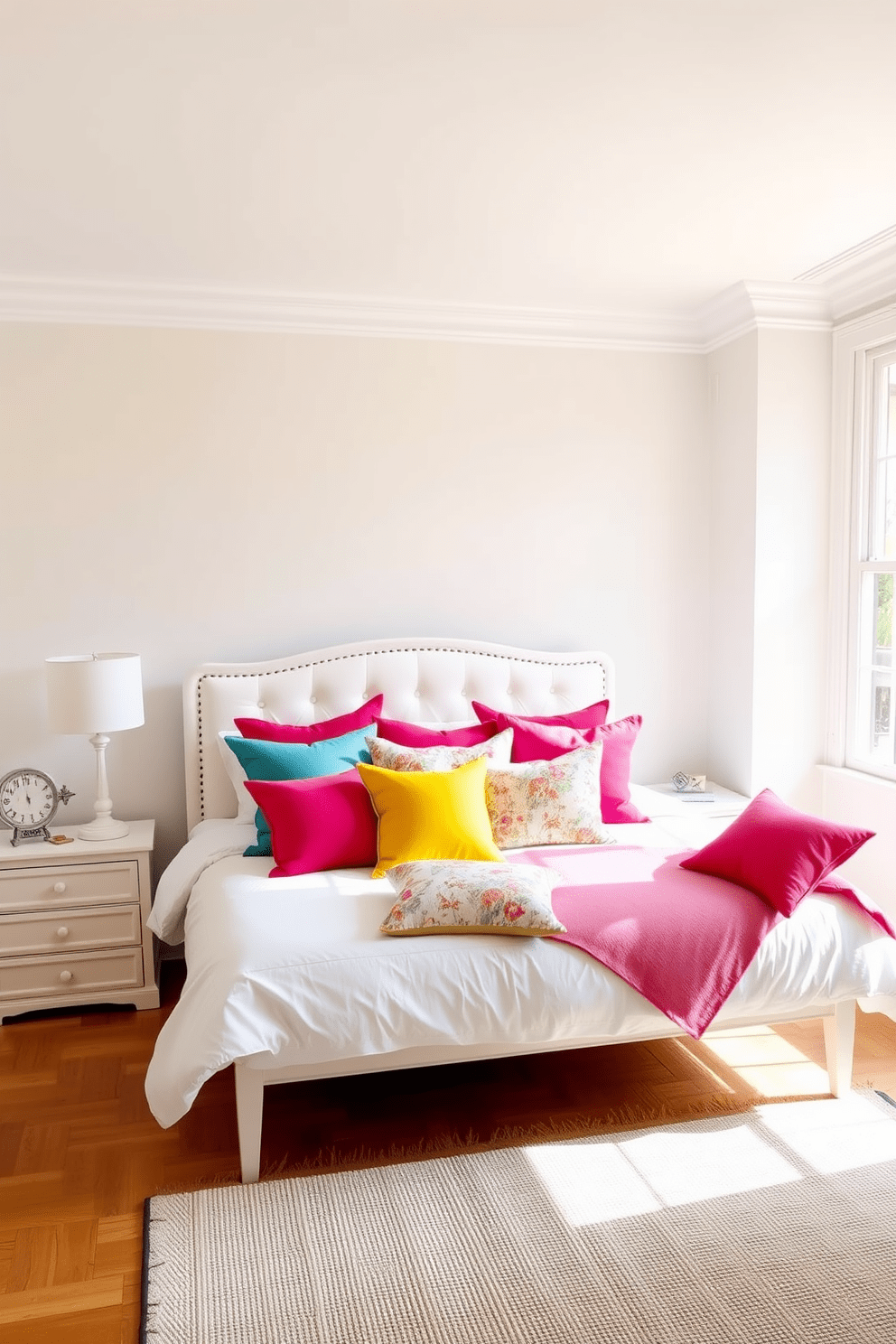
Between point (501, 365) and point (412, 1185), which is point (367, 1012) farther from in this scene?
point (501, 365)

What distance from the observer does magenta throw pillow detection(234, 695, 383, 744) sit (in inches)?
145

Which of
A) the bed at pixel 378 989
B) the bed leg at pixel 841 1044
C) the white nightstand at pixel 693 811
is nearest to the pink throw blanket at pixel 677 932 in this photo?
the bed at pixel 378 989

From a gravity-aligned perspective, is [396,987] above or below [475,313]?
below

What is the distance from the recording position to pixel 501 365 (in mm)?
4328

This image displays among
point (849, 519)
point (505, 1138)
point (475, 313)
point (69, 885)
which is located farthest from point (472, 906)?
point (475, 313)

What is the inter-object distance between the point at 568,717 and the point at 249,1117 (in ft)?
6.51

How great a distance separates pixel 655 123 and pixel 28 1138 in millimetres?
3198

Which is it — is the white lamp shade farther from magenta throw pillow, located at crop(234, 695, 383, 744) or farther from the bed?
the bed

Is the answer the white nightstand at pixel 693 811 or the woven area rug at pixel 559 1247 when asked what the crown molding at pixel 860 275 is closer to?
the white nightstand at pixel 693 811

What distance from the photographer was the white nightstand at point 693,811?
3.56m

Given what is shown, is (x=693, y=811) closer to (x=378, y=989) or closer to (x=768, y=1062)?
(x=768, y=1062)

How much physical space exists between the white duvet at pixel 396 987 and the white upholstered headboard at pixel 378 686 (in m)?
1.06

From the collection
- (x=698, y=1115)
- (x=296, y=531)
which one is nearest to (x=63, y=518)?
(x=296, y=531)

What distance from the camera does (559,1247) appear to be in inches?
89.6
